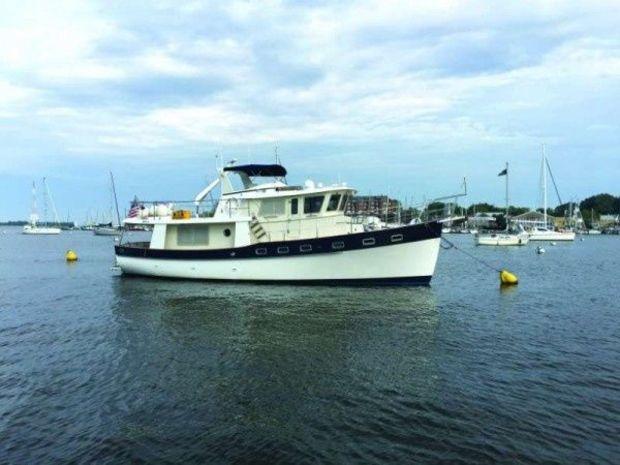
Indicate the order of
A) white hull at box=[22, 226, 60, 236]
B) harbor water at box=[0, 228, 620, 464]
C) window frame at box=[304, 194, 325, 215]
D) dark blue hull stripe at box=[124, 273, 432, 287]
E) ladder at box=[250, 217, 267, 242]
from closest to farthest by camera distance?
harbor water at box=[0, 228, 620, 464]
dark blue hull stripe at box=[124, 273, 432, 287]
window frame at box=[304, 194, 325, 215]
ladder at box=[250, 217, 267, 242]
white hull at box=[22, 226, 60, 236]

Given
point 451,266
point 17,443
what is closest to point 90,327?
point 17,443

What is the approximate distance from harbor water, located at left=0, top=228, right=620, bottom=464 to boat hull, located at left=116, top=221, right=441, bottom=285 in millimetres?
2811

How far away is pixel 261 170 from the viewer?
2877cm

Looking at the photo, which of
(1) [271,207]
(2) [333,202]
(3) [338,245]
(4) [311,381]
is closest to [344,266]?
(3) [338,245]

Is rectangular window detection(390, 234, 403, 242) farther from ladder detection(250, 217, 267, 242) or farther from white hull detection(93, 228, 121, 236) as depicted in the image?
white hull detection(93, 228, 121, 236)

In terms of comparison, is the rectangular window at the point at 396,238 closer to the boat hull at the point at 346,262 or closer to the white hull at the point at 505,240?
the boat hull at the point at 346,262

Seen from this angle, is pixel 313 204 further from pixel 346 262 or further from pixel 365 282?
pixel 365 282

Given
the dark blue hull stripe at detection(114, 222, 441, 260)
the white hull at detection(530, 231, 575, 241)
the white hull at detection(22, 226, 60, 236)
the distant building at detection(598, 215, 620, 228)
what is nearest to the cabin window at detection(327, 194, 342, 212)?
the dark blue hull stripe at detection(114, 222, 441, 260)

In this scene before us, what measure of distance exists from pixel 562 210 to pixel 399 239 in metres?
180

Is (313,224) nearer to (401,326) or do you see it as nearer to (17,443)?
(401,326)

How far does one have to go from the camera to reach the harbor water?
26.2 ft

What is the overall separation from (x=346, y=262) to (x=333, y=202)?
337 cm

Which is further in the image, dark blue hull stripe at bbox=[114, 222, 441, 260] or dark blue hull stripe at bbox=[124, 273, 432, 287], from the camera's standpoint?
dark blue hull stripe at bbox=[124, 273, 432, 287]

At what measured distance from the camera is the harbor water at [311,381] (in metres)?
8.00
